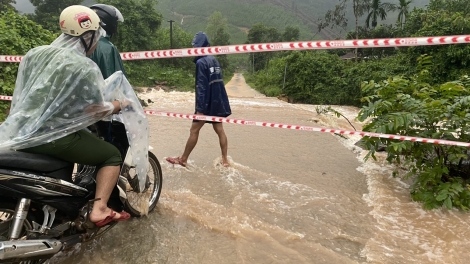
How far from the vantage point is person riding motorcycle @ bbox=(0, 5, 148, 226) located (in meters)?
2.03

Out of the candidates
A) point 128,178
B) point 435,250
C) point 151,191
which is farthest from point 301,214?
point 128,178

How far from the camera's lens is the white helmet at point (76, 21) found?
2.18 meters

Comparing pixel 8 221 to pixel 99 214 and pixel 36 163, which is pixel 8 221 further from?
pixel 99 214

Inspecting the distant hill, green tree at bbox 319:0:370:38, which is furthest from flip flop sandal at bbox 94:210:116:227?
the distant hill

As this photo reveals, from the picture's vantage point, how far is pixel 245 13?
152125 mm

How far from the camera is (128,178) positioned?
2.89 m

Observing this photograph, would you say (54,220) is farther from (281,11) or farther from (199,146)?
(281,11)

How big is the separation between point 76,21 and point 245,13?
520ft

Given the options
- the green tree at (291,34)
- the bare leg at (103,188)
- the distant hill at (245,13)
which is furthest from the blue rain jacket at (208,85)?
the distant hill at (245,13)

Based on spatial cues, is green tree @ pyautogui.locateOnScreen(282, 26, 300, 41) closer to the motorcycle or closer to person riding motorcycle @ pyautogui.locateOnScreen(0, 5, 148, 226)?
person riding motorcycle @ pyautogui.locateOnScreen(0, 5, 148, 226)

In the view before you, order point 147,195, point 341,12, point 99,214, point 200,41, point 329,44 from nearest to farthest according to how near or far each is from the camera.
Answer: point 99,214
point 147,195
point 329,44
point 200,41
point 341,12

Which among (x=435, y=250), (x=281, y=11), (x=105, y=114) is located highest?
(x=281, y=11)

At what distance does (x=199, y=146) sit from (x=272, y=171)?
5.49 feet

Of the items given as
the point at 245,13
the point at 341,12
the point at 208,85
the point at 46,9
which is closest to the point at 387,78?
the point at 208,85
